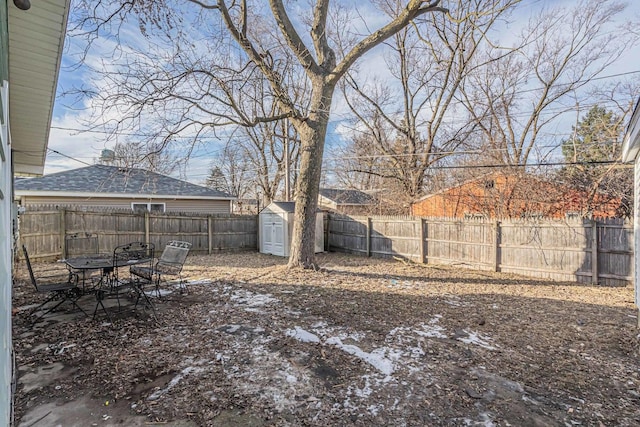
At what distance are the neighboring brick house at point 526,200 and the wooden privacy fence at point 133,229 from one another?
8.55 m

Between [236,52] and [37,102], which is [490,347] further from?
[236,52]

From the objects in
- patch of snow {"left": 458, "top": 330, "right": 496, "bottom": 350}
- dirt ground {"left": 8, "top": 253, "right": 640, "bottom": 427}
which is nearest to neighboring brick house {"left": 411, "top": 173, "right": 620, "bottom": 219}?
dirt ground {"left": 8, "top": 253, "right": 640, "bottom": 427}

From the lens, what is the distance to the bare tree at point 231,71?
604 centimetres

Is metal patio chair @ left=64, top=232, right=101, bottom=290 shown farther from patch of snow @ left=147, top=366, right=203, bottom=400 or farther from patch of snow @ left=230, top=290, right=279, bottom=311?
patch of snow @ left=147, top=366, right=203, bottom=400

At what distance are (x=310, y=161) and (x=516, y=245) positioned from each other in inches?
229

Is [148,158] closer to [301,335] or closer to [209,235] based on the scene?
[301,335]

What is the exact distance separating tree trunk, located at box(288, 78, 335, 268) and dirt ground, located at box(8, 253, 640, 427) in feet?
6.58

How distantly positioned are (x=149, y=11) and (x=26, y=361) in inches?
219

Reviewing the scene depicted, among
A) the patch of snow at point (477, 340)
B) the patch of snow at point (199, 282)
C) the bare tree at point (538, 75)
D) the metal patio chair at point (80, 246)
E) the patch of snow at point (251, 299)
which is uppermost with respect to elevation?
the bare tree at point (538, 75)

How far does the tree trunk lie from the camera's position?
7.70 meters

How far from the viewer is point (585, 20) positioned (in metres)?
12.7

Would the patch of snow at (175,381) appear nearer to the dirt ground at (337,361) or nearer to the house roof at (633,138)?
the dirt ground at (337,361)

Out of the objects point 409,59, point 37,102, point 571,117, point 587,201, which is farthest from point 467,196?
point 37,102

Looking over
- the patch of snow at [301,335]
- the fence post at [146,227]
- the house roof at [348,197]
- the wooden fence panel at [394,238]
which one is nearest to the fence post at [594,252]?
the wooden fence panel at [394,238]
